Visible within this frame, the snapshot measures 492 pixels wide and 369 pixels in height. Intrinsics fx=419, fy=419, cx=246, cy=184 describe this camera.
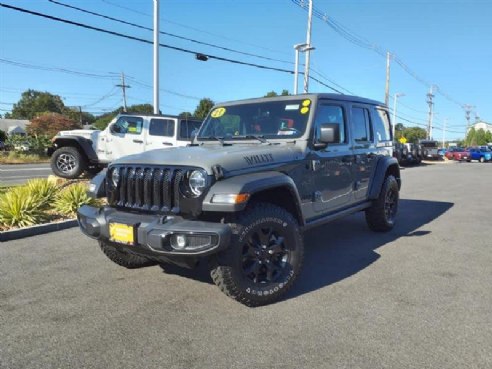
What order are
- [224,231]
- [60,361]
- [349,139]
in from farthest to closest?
[349,139]
[224,231]
[60,361]

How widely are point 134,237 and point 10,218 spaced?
3.98 m

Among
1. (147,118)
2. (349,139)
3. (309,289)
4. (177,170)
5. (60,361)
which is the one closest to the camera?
(60,361)

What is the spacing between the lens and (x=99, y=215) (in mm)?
3830

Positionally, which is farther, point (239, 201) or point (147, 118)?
point (147, 118)

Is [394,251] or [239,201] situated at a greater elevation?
[239,201]

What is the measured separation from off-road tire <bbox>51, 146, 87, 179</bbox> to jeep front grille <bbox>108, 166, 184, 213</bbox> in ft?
25.6

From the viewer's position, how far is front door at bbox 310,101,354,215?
4586 millimetres

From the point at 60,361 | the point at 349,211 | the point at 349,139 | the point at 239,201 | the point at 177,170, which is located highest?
the point at 349,139

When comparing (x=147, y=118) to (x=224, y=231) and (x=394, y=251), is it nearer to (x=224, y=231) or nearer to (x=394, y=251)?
(x=394, y=251)

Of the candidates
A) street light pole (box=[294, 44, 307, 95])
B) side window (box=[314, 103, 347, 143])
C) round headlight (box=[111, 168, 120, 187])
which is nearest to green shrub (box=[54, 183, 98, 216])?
round headlight (box=[111, 168, 120, 187])

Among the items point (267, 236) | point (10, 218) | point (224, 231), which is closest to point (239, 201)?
point (224, 231)

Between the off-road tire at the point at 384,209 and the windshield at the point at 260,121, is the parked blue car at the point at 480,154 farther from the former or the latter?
the windshield at the point at 260,121

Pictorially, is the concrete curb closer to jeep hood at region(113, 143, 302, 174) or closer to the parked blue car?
jeep hood at region(113, 143, 302, 174)

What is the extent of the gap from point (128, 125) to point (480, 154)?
40.3 meters
